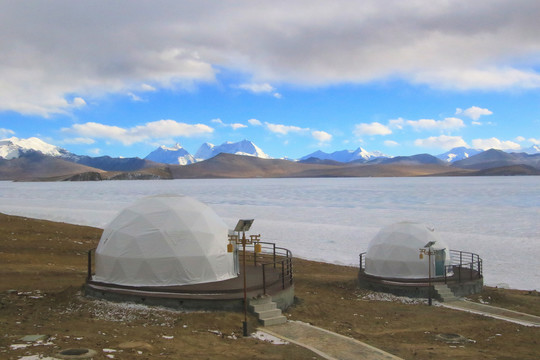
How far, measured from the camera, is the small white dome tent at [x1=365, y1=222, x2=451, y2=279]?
2209 cm

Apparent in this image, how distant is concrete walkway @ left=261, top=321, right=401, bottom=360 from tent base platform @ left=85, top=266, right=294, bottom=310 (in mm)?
1457

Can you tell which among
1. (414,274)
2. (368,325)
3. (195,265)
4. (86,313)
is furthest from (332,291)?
(86,313)

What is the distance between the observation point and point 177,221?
16.6m

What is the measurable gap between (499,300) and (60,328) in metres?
17.6

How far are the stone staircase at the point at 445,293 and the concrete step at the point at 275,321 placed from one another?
29.5 feet

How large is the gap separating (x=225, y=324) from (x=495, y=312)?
36.2 feet

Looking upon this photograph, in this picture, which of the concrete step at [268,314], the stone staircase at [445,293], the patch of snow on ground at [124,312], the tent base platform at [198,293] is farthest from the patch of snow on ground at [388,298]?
the patch of snow on ground at [124,312]

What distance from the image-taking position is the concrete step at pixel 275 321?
13.8 m

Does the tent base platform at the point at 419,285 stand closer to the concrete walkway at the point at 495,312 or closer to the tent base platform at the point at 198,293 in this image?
the concrete walkway at the point at 495,312

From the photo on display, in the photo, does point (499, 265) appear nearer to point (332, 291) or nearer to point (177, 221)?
point (332, 291)

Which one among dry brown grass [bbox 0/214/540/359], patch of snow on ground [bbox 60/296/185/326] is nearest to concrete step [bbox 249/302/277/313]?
dry brown grass [bbox 0/214/540/359]

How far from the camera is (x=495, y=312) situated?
59.9 feet

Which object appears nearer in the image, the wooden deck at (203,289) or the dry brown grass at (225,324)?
the dry brown grass at (225,324)

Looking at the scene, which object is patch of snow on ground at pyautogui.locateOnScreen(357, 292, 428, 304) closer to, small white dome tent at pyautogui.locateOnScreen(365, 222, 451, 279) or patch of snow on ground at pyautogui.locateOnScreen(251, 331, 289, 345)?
small white dome tent at pyautogui.locateOnScreen(365, 222, 451, 279)
